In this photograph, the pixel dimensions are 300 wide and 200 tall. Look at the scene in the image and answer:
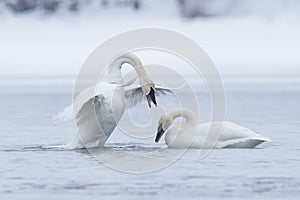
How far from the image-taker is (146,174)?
26.8ft

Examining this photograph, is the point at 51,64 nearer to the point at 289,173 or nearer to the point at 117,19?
the point at 117,19

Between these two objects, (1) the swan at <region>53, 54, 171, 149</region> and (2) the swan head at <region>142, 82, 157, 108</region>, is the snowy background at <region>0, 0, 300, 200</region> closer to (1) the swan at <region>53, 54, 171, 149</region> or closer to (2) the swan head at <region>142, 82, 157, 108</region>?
(1) the swan at <region>53, 54, 171, 149</region>

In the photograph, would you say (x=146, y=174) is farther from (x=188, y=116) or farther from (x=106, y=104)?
(x=188, y=116)

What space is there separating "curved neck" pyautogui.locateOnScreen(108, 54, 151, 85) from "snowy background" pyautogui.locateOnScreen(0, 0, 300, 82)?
38.9 feet

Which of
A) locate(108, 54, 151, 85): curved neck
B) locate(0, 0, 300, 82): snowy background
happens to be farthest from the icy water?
locate(0, 0, 300, 82): snowy background

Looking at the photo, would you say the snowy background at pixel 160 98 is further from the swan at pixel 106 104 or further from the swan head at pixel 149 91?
the swan head at pixel 149 91

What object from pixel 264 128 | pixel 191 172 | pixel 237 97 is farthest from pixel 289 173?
pixel 237 97

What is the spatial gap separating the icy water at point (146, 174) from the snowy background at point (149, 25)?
34.9 feet

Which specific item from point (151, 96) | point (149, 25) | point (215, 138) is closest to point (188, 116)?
point (151, 96)

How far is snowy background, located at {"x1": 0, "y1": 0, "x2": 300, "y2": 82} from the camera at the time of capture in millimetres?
23203

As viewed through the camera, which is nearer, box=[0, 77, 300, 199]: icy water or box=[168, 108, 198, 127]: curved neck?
box=[0, 77, 300, 199]: icy water

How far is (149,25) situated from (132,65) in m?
15.6

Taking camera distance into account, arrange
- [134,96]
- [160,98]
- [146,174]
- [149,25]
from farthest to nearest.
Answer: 1. [149,25]
2. [160,98]
3. [134,96]
4. [146,174]

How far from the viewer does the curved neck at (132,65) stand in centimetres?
963
